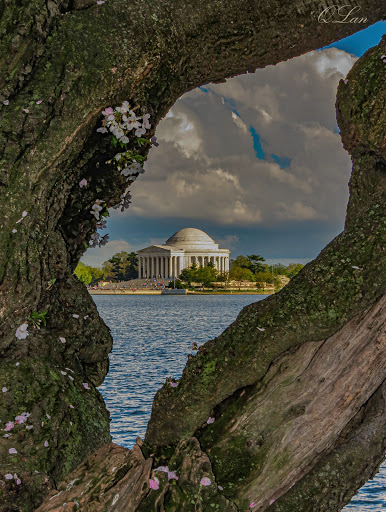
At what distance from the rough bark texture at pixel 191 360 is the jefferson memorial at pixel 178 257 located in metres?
111

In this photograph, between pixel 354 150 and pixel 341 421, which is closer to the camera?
pixel 341 421

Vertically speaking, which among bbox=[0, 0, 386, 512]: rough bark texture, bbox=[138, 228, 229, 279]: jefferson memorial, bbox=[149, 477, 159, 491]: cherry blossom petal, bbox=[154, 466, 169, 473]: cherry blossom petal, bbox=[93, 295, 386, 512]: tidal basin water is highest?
bbox=[138, 228, 229, 279]: jefferson memorial

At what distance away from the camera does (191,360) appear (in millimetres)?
3629

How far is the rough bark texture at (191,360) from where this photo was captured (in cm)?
332

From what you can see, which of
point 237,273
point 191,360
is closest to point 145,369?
point 191,360

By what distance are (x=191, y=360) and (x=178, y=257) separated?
114 metres

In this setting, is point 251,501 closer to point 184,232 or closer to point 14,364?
point 14,364

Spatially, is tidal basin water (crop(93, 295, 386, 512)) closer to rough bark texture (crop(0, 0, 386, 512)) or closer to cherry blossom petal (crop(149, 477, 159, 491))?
rough bark texture (crop(0, 0, 386, 512))

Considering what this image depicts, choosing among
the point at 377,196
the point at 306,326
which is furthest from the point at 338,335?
the point at 377,196

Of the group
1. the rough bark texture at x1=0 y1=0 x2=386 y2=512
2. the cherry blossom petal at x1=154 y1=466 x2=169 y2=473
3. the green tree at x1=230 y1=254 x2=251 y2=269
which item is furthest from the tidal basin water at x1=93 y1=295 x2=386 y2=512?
the green tree at x1=230 y1=254 x2=251 y2=269

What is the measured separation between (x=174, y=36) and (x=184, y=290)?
301 feet

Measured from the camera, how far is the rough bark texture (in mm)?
3324

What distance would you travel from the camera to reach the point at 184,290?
313 ft

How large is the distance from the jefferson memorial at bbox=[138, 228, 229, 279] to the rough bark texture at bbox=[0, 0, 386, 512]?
110971mm
